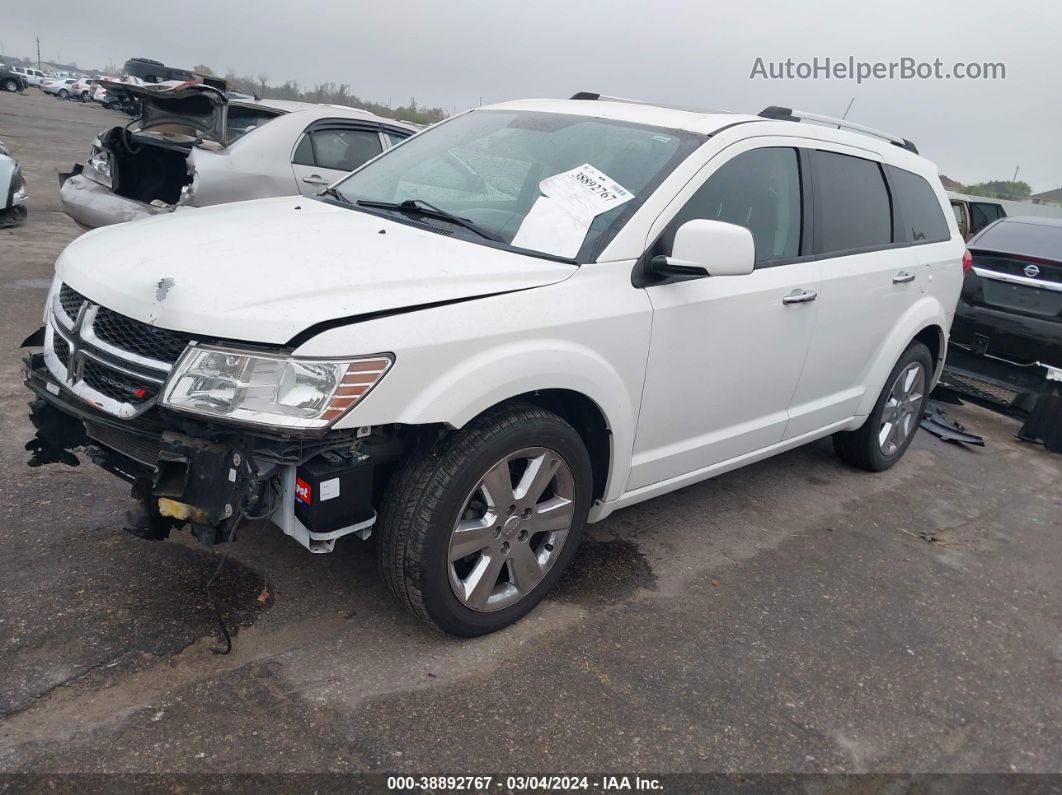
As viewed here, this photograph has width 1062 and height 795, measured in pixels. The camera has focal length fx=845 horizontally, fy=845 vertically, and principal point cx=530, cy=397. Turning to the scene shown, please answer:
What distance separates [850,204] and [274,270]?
2.94 m

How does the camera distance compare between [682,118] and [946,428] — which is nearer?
[682,118]

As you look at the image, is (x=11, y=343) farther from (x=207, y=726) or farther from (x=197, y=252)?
(x=207, y=726)

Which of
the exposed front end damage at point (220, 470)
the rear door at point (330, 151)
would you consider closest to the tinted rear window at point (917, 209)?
the exposed front end damage at point (220, 470)

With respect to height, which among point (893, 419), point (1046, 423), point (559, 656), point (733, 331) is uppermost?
point (733, 331)

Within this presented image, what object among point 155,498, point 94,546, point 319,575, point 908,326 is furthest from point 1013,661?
point 94,546

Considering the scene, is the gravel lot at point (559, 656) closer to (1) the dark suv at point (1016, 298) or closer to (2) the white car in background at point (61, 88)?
(1) the dark suv at point (1016, 298)

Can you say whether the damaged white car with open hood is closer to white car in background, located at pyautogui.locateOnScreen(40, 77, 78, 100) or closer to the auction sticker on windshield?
the auction sticker on windshield

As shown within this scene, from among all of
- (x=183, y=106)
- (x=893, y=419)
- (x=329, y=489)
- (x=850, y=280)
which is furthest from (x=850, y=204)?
(x=183, y=106)

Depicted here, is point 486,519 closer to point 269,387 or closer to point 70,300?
point 269,387

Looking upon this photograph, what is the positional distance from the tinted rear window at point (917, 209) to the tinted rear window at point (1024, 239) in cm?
166

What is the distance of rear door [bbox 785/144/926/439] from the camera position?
401cm

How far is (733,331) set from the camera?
3461mm

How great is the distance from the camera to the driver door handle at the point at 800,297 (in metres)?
3.69

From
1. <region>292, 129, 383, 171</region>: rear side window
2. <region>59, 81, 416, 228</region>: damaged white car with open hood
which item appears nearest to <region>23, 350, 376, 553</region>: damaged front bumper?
<region>59, 81, 416, 228</region>: damaged white car with open hood
